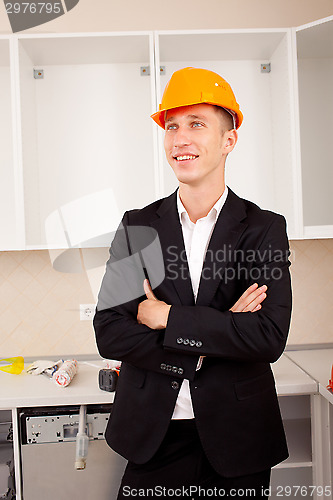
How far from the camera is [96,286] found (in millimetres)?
2383

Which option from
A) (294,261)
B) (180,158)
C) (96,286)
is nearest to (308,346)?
(294,261)

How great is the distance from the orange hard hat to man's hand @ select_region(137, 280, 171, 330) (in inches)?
19.5

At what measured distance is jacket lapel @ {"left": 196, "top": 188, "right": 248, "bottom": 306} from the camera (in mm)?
1321

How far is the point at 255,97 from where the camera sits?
229 cm

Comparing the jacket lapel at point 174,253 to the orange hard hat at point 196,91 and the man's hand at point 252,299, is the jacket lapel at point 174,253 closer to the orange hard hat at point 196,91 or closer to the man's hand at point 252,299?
the man's hand at point 252,299

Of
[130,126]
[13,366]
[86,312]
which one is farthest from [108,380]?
[130,126]

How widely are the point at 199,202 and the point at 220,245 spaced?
0.15 meters

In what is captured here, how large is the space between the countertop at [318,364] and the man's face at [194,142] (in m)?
0.89

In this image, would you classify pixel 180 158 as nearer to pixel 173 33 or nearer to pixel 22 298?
pixel 173 33

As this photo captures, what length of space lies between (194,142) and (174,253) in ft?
0.97

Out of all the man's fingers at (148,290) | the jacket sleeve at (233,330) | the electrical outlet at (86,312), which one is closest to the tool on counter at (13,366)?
the electrical outlet at (86,312)

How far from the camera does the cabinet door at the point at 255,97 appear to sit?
203 centimetres

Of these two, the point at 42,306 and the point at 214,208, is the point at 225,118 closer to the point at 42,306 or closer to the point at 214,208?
the point at 214,208

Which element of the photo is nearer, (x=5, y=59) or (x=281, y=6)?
(x=5, y=59)
